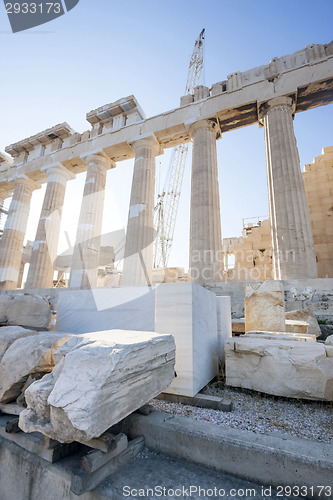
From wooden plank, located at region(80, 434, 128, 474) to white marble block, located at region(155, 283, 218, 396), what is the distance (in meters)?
1.18

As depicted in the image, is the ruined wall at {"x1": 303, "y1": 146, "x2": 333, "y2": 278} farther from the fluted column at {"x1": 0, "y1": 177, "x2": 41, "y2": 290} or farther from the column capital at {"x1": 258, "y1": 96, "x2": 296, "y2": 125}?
the fluted column at {"x1": 0, "y1": 177, "x2": 41, "y2": 290}

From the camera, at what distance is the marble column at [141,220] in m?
11.9

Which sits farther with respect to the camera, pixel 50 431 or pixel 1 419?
pixel 1 419

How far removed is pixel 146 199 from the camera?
1305 cm

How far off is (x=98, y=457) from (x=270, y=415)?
1768mm

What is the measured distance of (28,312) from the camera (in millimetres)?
4297

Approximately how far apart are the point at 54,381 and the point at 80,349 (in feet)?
0.88

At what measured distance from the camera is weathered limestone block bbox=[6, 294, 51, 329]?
414 cm

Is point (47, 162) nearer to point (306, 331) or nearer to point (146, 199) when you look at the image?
point (146, 199)

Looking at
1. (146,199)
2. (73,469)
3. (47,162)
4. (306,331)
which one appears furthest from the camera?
(47,162)

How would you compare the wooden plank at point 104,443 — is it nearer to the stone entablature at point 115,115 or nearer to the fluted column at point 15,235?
the stone entablature at point 115,115

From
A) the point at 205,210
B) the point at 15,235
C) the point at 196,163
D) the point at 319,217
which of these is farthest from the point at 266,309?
the point at 15,235

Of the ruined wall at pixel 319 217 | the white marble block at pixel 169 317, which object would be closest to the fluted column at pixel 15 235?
the white marble block at pixel 169 317

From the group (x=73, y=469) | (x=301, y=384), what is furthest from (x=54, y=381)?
(x=301, y=384)
